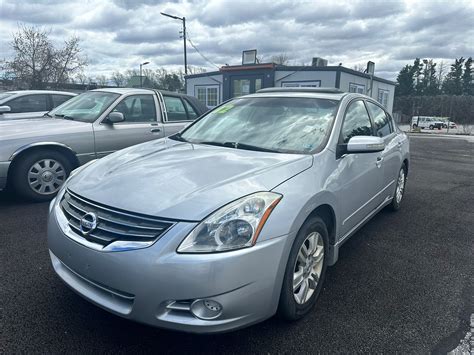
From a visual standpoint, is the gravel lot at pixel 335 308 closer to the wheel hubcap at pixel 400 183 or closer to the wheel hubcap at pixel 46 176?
the wheel hubcap at pixel 46 176

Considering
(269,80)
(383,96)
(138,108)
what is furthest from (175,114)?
(383,96)

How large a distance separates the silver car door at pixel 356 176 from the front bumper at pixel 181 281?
43.2 inches

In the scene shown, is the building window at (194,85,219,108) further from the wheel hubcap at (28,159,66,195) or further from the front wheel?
the front wheel

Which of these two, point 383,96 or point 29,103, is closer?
point 29,103

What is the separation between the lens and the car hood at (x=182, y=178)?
6.59 feet

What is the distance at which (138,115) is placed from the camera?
5.77 m

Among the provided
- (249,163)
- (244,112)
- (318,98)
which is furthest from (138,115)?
(249,163)

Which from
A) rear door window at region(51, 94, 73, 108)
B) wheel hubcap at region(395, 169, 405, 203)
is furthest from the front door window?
wheel hubcap at region(395, 169, 405, 203)

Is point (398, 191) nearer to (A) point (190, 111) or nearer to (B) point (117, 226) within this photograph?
(A) point (190, 111)

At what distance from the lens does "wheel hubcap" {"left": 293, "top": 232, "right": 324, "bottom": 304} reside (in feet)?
7.75

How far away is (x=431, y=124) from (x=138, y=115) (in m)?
38.5

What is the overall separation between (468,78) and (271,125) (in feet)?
271

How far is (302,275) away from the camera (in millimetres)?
2418

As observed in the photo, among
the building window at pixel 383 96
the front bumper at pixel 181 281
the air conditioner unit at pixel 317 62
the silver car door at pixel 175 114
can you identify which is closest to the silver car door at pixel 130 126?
the silver car door at pixel 175 114
